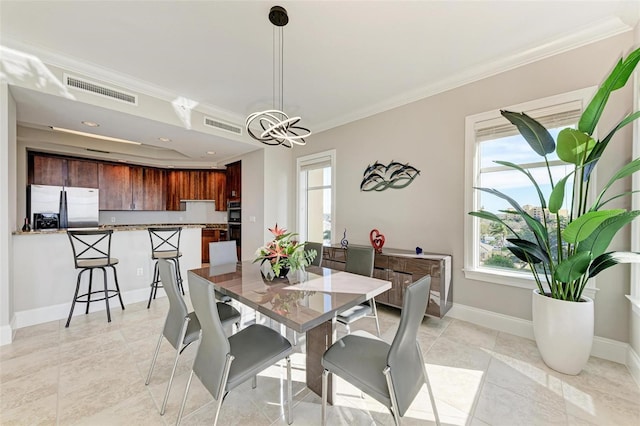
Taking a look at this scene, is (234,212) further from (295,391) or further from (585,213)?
(585,213)

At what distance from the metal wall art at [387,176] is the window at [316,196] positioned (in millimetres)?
743

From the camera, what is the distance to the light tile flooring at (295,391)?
1615 mm

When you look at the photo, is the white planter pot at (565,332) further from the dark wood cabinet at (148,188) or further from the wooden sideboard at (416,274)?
the dark wood cabinet at (148,188)

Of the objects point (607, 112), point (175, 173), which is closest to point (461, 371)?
point (607, 112)

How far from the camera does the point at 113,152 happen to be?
5.62 meters

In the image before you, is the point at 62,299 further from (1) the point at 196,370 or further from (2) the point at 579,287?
(2) the point at 579,287

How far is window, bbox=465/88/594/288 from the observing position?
8.32 feet

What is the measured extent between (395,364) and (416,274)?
6.28ft

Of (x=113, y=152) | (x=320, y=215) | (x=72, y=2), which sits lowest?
(x=320, y=215)

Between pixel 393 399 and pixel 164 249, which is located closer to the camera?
pixel 393 399

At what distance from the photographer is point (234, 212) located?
233 inches

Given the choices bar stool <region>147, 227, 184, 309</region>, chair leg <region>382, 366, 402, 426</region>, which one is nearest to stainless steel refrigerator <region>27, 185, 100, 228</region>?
bar stool <region>147, 227, 184, 309</region>

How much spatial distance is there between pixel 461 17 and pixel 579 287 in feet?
8.27

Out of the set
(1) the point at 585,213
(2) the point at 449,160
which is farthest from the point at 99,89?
(1) the point at 585,213
